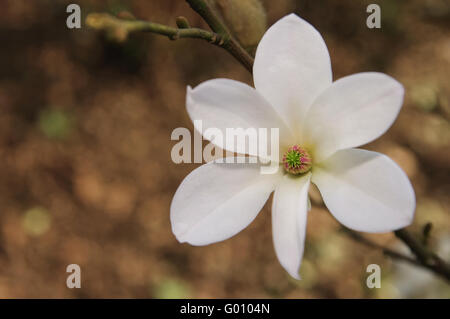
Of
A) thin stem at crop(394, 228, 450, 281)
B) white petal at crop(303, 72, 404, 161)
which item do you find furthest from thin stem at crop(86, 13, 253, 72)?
thin stem at crop(394, 228, 450, 281)

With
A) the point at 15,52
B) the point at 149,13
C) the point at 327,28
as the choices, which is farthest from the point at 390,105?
the point at 15,52

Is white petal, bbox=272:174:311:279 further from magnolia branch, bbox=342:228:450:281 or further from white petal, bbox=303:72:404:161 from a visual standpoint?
magnolia branch, bbox=342:228:450:281

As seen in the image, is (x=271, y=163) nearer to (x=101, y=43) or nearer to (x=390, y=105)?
(x=390, y=105)

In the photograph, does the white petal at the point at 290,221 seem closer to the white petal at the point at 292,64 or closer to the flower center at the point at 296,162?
the flower center at the point at 296,162

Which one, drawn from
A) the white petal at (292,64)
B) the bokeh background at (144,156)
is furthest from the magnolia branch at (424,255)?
the bokeh background at (144,156)

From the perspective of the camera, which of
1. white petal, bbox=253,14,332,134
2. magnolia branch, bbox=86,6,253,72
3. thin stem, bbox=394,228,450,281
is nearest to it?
magnolia branch, bbox=86,6,253,72
